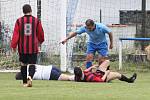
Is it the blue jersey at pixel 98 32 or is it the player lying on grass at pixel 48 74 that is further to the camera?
the blue jersey at pixel 98 32

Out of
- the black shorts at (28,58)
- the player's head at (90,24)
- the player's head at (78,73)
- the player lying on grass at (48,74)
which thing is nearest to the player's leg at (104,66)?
the player's head at (78,73)

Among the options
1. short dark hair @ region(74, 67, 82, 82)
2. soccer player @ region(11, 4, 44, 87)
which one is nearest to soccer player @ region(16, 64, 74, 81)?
short dark hair @ region(74, 67, 82, 82)

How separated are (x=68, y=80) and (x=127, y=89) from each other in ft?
9.26

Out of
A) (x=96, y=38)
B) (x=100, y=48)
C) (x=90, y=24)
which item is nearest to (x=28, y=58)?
(x=90, y=24)

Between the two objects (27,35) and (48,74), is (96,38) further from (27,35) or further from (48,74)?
(27,35)

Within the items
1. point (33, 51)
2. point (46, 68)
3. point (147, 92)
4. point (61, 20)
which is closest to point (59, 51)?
point (61, 20)

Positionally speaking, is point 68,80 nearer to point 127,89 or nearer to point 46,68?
point 46,68

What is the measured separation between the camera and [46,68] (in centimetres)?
1305

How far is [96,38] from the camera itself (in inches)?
531

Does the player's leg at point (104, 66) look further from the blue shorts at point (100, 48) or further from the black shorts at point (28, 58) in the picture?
the black shorts at point (28, 58)

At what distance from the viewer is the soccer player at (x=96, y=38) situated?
13.1 meters

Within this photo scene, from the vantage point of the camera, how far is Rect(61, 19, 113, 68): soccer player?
1313 cm

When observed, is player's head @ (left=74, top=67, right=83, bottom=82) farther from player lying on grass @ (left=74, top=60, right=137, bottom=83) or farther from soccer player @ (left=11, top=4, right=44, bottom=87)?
soccer player @ (left=11, top=4, right=44, bottom=87)

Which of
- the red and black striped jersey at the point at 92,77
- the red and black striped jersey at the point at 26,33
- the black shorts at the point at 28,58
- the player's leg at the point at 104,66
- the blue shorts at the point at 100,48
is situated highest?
the red and black striped jersey at the point at 26,33
